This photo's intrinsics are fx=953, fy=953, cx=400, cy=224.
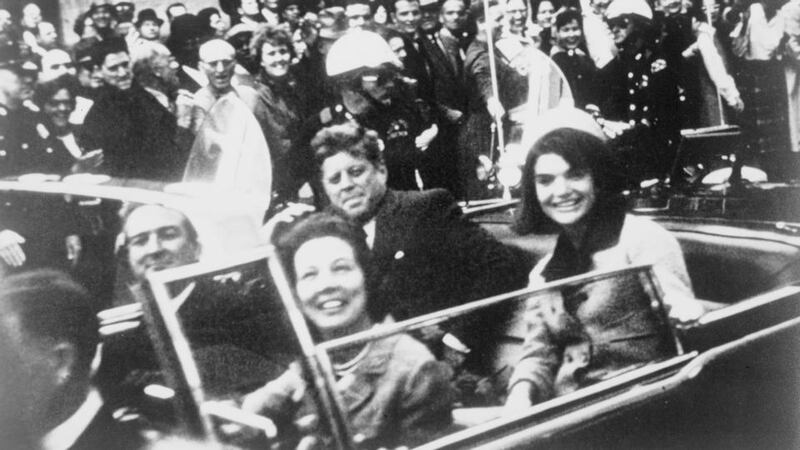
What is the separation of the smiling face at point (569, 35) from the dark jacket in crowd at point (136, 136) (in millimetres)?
1118

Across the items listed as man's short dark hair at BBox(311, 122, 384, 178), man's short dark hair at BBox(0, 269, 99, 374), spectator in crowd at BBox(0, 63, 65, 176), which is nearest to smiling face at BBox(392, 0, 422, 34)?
man's short dark hair at BBox(311, 122, 384, 178)

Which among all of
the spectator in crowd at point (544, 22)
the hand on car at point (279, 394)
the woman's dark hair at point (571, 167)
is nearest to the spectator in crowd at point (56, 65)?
the hand on car at point (279, 394)

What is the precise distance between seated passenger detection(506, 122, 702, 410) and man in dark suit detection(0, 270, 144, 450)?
0.82 meters

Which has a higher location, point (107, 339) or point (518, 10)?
point (518, 10)

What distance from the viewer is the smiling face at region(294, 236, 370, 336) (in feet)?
5.94

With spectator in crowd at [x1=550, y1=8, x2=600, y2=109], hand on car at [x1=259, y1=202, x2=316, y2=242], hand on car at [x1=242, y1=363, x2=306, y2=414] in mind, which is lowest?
hand on car at [x1=242, y1=363, x2=306, y2=414]

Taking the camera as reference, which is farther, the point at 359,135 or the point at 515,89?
the point at 515,89

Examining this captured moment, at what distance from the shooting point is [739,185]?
260cm

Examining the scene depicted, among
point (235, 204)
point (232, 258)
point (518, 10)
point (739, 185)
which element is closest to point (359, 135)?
point (235, 204)

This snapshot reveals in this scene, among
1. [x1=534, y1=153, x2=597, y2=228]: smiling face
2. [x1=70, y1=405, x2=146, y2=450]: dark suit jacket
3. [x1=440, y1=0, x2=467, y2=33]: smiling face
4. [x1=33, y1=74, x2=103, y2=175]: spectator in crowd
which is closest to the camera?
[x1=70, y1=405, x2=146, y2=450]: dark suit jacket

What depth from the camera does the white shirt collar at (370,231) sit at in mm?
1995

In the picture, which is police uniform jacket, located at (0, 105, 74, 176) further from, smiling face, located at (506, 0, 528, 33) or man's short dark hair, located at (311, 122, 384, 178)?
smiling face, located at (506, 0, 528, 33)

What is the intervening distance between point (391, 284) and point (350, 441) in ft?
1.32

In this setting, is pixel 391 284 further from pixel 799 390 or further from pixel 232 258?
pixel 799 390
